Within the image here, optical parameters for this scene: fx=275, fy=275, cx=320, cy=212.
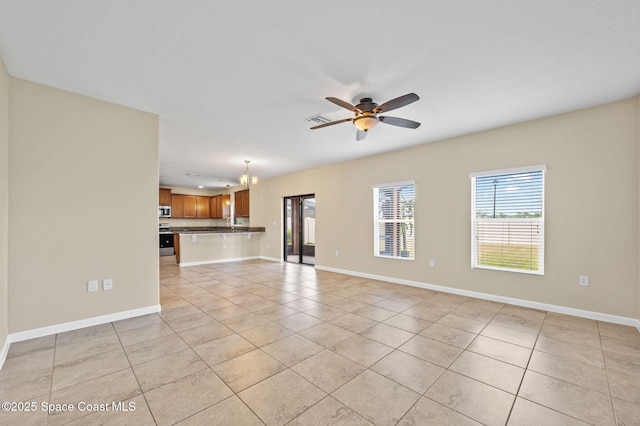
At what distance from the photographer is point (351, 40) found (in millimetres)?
2076

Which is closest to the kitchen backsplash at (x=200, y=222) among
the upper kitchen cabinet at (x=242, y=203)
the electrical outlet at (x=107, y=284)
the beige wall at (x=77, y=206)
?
the upper kitchen cabinet at (x=242, y=203)

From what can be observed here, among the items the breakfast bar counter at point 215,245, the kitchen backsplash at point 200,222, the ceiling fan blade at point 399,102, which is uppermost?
the ceiling fan blade at point 399,102

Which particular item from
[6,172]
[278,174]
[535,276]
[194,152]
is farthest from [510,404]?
[278,174]

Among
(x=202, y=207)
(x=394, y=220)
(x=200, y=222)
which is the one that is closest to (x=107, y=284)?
(x=394, y=220)

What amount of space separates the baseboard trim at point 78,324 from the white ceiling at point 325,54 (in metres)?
2.44

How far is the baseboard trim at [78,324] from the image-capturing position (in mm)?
2640

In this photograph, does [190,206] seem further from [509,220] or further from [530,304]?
[530,304]

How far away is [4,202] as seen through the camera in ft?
8.02


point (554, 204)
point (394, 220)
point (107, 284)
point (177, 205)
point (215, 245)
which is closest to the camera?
point (107, 284)

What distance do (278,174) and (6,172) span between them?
5.58 m

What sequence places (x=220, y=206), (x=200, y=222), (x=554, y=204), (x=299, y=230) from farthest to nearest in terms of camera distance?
(x=200, y=222), (x=220, y=206), (x=299, y=230), (x=554, y=204)

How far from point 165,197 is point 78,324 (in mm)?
7425

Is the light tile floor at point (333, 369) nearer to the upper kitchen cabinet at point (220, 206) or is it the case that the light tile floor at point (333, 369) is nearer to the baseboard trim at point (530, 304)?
the baseboard trim at point (530, 304)

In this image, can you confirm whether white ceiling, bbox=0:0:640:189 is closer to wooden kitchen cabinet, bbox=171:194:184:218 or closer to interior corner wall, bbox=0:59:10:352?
interior corner wall, bbox=0:59:10:352
